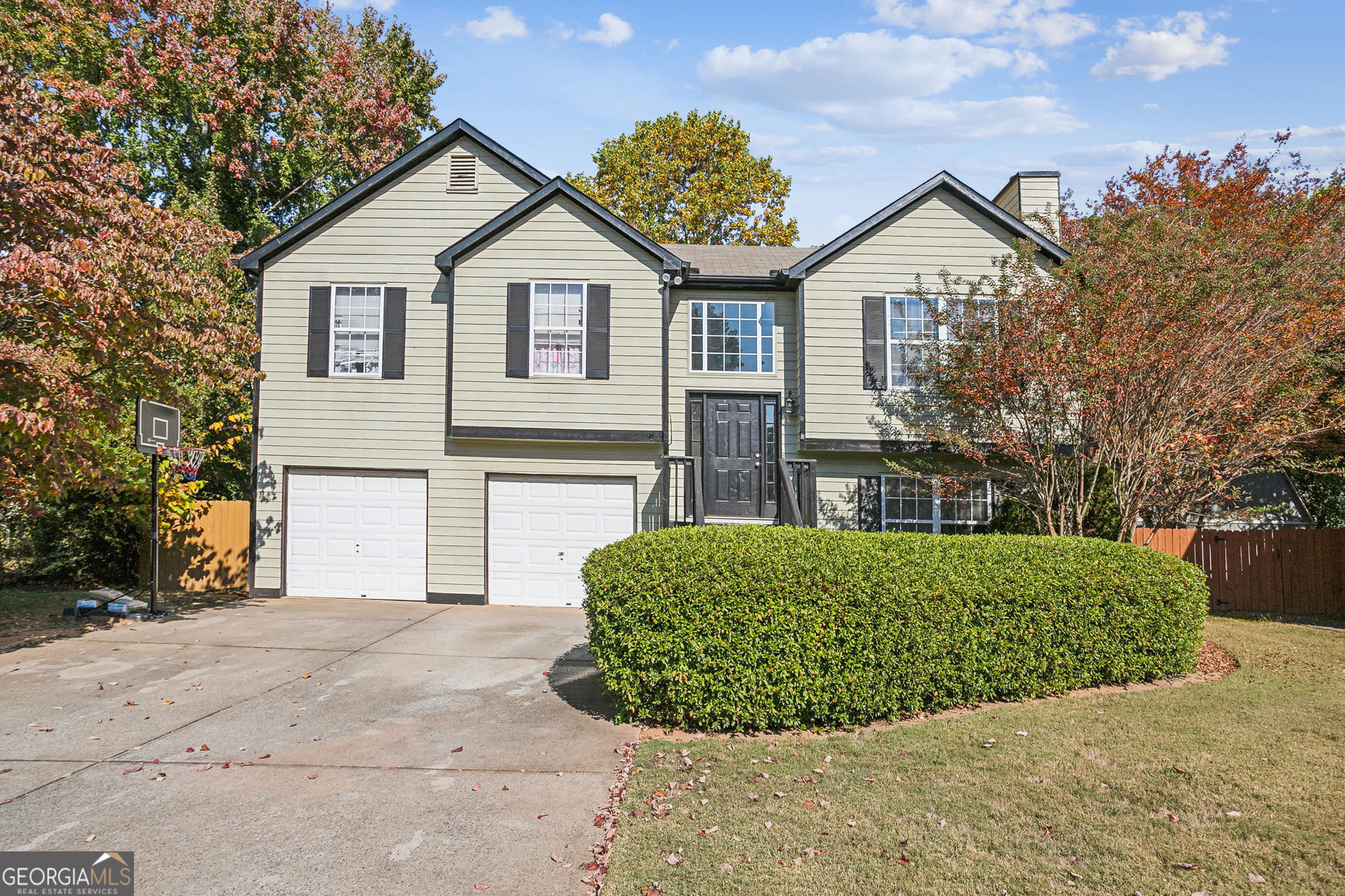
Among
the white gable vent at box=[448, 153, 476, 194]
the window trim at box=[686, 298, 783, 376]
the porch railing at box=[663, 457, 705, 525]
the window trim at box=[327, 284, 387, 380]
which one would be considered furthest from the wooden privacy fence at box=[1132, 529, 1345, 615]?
the window trim at box=[327, 284, 387, 380]

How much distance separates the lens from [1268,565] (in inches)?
421

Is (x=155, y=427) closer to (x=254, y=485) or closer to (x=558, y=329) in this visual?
(x=254, y=485)

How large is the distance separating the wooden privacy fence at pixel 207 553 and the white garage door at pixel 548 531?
193 inches

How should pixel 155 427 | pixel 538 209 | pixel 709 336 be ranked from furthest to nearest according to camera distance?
pixel 709 336 < pixel 538 209 < pixel 155 427

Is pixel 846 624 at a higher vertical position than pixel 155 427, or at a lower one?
lower

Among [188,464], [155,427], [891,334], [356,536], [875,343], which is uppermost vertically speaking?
[891,334]

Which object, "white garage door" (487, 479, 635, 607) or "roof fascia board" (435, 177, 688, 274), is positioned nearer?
"roof fascia board" (435, 177, 688, 274)

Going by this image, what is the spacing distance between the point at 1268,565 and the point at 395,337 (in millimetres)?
13872

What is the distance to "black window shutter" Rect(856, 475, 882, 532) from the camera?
1146 centimetres

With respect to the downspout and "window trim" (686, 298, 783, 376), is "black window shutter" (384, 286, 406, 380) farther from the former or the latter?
"window trim" (686, 298, 783, 376)

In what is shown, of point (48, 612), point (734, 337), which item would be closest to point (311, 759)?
point (48, 612)

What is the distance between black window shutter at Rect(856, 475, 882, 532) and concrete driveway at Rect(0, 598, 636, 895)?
5267 mm

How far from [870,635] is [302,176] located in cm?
2044

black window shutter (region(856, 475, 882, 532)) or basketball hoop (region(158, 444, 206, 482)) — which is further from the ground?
basketball hoop (region(158, 444, 206, 482))
